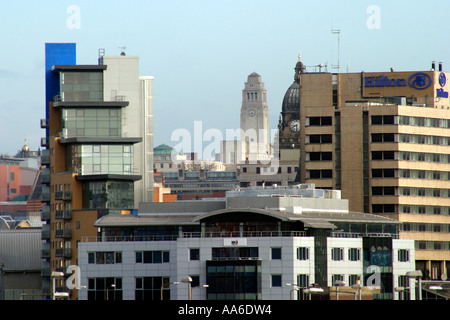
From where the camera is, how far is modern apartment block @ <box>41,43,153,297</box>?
145750 mm

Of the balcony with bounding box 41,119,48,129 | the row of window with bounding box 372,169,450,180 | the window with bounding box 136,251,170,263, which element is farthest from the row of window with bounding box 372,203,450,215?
the window with bounding box 136,251,170,263

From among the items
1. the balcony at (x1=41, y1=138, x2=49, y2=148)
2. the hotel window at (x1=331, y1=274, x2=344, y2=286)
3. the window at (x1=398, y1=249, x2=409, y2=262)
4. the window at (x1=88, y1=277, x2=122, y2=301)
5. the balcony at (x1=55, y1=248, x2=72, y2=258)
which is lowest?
the window at (x1=88, y1=277, x2=122, y2=301)

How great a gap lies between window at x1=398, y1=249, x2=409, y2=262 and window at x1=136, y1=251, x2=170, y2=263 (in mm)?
27886

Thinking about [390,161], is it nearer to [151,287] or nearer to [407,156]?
[407,156]

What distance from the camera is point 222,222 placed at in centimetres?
11644

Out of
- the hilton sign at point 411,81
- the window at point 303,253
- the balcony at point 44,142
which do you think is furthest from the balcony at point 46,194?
the hilton sign at point 411,81

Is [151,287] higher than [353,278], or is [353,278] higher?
[353,278]

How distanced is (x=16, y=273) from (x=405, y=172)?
66.3m

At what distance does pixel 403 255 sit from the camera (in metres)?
124

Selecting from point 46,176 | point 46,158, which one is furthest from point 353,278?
point 46,158

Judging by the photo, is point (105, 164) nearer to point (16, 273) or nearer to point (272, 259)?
point (16, 273)

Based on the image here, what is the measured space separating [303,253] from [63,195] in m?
48.4

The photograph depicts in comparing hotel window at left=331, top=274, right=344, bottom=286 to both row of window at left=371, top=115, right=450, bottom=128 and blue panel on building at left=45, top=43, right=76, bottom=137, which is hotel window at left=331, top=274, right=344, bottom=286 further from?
blue panel on building at left=45, top=43, right=76, bottom=137
